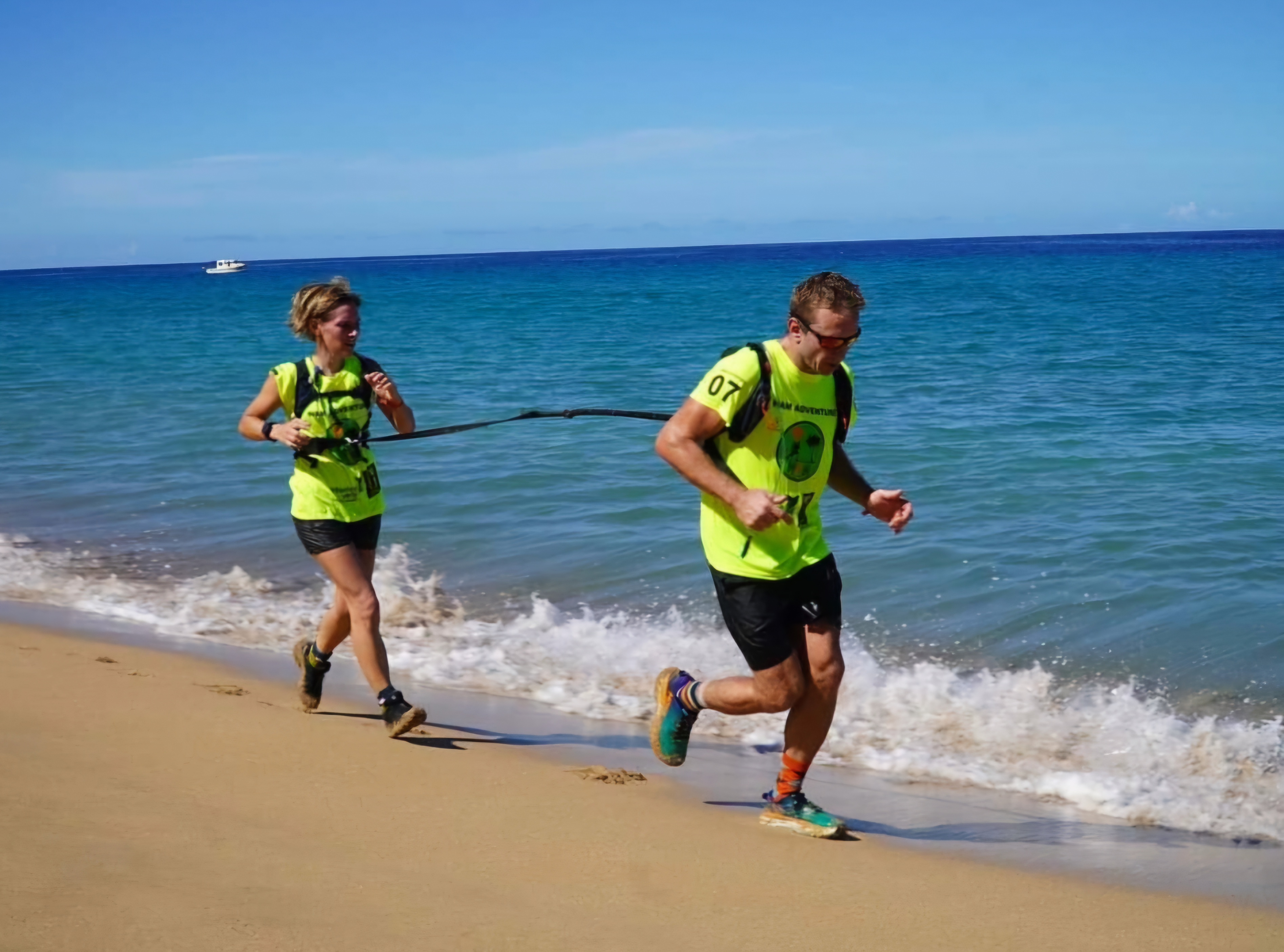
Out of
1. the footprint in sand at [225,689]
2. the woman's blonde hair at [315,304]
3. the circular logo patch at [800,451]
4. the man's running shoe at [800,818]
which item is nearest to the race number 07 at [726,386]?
the circular logo patch at [800,451]

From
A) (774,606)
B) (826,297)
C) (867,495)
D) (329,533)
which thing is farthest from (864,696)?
(826,297)

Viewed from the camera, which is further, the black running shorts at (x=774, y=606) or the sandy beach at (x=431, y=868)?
the black running shorts at (x=774, y=606)

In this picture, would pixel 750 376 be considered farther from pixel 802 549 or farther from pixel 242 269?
pixel 242 269

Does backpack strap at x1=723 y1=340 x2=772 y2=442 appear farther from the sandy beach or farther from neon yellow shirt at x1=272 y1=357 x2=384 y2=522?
neon yellow shirt at x1=272 y1=357 x2=384 y2=522

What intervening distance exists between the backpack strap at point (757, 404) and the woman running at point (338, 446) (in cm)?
178

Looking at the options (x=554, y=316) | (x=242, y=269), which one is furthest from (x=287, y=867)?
(x=242, y=269)

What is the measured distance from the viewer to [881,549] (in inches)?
353

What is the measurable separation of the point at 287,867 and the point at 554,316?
37.3 m

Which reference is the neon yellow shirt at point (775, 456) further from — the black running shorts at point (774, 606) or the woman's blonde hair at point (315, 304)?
the woman's blonde hair at point (315, 304)

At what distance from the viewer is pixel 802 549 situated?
429 centimetres

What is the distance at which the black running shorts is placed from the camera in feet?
14.0

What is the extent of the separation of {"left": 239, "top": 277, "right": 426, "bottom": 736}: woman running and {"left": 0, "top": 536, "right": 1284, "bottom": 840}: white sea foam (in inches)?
48.8

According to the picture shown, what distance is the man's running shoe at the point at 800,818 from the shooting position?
4465mm

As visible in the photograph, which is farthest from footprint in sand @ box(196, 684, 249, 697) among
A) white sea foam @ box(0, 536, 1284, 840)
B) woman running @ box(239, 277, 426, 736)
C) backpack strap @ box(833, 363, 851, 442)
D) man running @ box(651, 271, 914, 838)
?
backpack strap @ box(833, 363, 851, 442)
